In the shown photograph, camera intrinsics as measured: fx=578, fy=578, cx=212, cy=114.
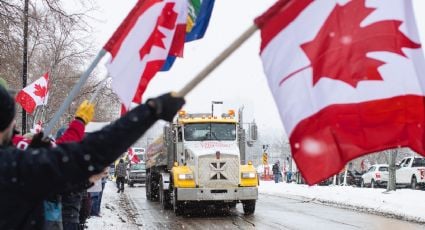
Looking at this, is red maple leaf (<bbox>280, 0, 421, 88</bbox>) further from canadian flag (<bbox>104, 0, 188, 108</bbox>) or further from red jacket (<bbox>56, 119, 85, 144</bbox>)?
red jacket (<bbox>56, 119, 85, 144</bbox>)

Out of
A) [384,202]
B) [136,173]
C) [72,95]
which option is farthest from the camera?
[136,173]

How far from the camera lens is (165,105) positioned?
8.23ft

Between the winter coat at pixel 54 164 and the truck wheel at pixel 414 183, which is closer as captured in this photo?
the winter coat at pixel 54 164

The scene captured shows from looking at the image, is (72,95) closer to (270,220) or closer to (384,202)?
(270,220)

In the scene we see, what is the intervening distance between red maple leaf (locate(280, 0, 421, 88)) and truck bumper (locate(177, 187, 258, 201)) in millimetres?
12254

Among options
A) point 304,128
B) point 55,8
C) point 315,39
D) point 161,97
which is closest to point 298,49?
point 315,39

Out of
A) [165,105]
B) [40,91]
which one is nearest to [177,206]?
[40,91]

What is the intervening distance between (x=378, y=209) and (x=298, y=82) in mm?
16092

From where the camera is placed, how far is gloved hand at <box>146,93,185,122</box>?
2477mm

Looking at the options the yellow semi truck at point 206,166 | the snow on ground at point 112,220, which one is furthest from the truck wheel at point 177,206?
the snow on ground at point 112,220

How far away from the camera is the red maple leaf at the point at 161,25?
4801 mm

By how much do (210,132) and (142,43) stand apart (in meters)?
12.6

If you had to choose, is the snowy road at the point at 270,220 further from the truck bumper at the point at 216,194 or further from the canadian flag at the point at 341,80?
the canadian flag at the point at 341,80

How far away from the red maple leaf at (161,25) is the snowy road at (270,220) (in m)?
9.48
